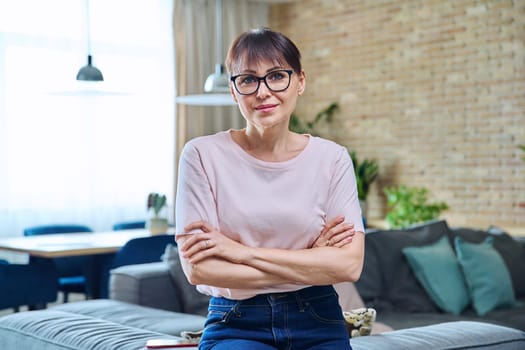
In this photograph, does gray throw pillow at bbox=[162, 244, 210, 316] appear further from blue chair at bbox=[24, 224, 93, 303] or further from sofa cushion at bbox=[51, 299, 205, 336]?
blue chair at bbox=[24, 224, 93, 303]

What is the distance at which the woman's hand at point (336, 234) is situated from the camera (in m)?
1.98

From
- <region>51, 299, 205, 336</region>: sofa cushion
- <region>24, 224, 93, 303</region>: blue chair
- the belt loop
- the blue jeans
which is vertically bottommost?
<region>24, 224, 93, 303</region>: blue chair

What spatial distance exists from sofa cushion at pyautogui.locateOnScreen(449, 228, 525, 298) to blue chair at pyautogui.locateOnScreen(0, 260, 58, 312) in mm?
2352

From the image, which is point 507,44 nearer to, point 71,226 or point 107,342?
point 71,226

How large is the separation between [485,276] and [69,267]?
2915 mm

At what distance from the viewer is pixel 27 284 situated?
488 centimetres

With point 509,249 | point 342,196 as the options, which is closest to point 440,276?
point 509,249

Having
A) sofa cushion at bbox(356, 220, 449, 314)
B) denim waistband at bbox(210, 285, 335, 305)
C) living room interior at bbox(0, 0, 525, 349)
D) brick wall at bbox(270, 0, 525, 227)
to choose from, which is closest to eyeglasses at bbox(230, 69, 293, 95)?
denim waistband at bbox(210, 285, 335, 305)

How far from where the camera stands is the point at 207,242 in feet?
6.22

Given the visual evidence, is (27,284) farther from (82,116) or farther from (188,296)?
(82,116)

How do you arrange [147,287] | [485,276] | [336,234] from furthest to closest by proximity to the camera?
[485,276] → [147,287] → [336,234]

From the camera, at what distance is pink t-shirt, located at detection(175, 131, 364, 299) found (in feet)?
6.35

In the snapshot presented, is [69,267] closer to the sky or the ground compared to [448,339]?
closer to the ground

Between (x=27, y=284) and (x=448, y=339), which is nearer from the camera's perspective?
(x=448, y=339)
